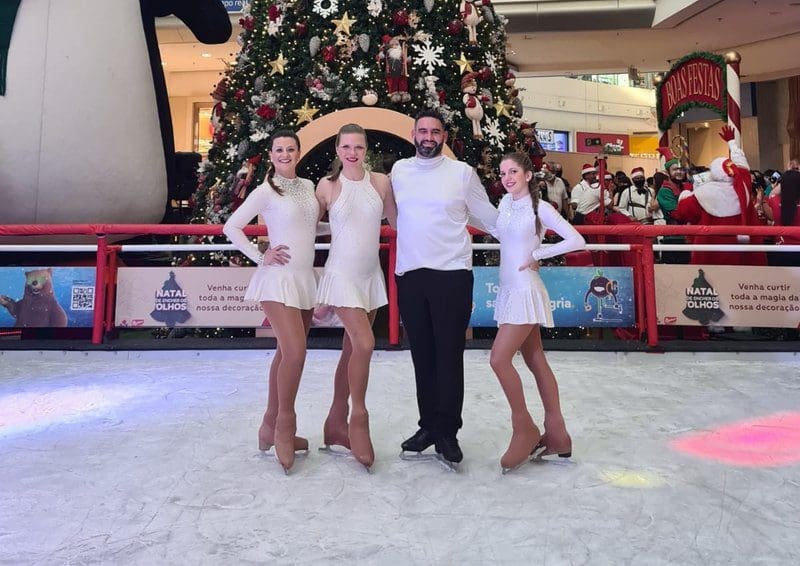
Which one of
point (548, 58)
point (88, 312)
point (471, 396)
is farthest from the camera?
point (548, 58)

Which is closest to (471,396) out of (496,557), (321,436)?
(321,436)

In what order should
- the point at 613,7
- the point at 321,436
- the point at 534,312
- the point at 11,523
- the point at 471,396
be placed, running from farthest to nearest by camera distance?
1. the point at 613,7
2. the point at 471,396
3. the point at 321,436
4. the point at 534,312
5. the point at 11,523

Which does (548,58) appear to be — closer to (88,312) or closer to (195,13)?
(195,13)

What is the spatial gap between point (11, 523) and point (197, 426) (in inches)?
36.4

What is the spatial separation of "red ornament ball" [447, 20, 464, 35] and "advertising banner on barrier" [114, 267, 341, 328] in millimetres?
2635

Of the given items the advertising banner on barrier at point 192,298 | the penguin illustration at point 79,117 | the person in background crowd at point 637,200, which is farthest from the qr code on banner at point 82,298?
the person in background crowd at point 637,200

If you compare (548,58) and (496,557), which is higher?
(548,58)

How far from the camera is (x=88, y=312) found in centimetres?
427

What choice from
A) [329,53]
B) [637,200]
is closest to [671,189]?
[637,200]

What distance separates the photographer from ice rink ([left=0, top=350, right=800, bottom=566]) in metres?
1.57

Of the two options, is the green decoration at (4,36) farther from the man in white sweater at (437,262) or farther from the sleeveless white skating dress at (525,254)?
the sleeveless white skating dress at (525,254)

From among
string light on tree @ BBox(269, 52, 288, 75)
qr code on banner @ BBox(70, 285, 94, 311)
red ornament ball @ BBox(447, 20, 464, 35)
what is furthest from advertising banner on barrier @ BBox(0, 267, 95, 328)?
red ornament ball @ BBox(447, 20, 464, 35)

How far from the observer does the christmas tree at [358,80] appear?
16.1 feet

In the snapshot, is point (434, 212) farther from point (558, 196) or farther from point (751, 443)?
point (558, 196)
